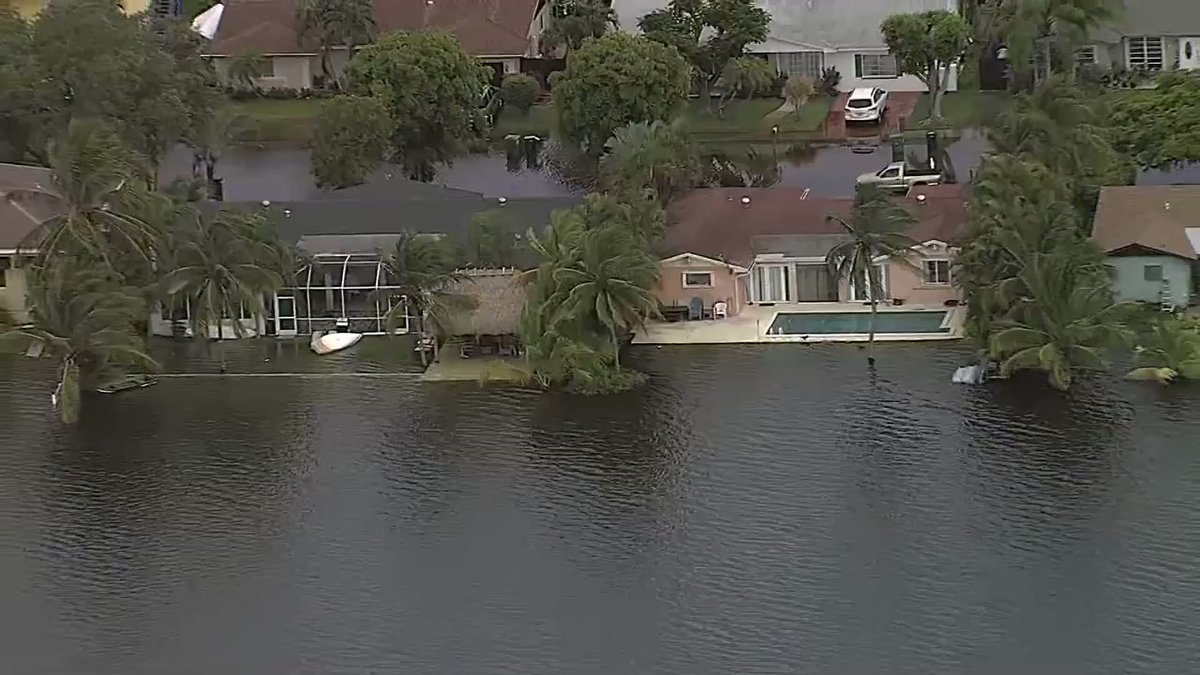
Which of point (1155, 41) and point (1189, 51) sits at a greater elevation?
point (1155, 41)

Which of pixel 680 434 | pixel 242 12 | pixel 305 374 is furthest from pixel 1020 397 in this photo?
pixel 242 12

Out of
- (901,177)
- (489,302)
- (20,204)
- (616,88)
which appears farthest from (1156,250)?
(20,204)

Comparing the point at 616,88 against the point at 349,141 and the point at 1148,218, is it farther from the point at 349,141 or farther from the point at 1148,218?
the point at 1148,218

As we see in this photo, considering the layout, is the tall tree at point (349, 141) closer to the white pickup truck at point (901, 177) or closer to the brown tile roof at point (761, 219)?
the brown tile roof at point (761, 219)

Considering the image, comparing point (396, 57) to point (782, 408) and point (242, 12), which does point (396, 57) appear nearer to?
point (242, 12)

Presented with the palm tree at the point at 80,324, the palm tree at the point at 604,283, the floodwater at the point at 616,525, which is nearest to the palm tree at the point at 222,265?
the palm tree at the point at 80,324

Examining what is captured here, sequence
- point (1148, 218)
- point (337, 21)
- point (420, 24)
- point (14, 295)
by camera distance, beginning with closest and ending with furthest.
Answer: point (1148, 218) → point (14, 295) → point (337, 21) → point (420, 24)
